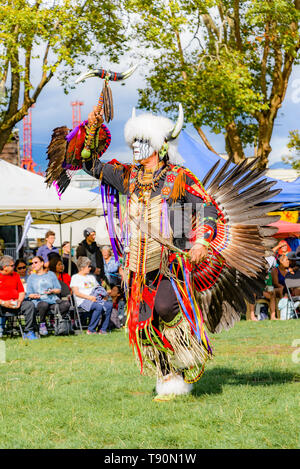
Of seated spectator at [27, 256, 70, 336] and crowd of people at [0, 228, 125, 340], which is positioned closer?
crowd of people at [0, 228, 125, 340]

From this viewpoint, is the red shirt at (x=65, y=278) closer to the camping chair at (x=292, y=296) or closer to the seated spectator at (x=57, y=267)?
the seated spectator at (x=57, y=267)

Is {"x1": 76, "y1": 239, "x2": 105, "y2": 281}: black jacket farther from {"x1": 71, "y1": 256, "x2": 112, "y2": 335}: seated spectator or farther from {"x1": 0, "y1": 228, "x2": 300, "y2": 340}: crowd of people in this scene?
{"x1": 71, "y1": 256, "x2": 112, "y2": 335}: seated spectator

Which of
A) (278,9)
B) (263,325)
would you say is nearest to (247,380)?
(263,325)

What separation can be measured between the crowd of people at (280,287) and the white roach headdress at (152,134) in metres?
6.52

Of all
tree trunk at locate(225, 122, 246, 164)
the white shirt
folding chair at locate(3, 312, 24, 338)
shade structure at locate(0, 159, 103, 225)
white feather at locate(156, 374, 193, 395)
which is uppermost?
tree trunk at locate(225, 122, 246, 164)

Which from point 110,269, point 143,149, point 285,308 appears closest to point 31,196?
point 110,269

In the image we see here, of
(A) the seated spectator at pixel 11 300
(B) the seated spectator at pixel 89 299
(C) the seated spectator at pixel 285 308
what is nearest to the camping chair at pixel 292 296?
(C) the seated spectator at pixel 285 308

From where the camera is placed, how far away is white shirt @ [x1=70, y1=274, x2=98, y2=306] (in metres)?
9.62

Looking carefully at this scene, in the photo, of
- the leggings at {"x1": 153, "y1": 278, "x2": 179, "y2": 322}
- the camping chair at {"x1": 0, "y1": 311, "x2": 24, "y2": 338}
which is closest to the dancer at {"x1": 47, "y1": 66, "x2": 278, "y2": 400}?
the leggings at {"x1": 153, "y1": 278, "x2": 179, "y2": 322}

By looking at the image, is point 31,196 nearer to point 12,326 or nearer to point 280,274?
point 12,326

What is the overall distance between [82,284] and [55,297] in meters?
0.46

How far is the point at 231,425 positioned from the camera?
3689 mm
